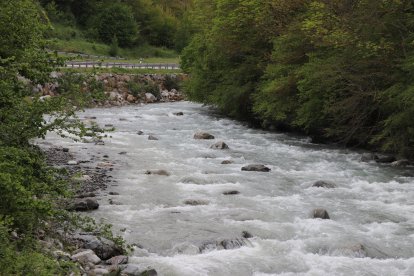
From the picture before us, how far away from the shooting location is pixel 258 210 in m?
14.9

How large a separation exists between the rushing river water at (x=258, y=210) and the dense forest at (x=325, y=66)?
1.72 metres

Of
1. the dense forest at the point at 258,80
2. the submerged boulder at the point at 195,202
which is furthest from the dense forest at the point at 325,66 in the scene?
the submerged boulder at the point at 195,202

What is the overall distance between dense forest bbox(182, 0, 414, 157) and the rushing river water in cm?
172

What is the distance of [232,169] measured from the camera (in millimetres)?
20234

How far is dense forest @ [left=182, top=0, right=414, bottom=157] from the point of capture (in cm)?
2138

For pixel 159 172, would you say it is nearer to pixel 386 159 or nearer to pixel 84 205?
pixel 84 205

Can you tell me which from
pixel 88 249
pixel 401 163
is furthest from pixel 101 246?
pixel 401 163

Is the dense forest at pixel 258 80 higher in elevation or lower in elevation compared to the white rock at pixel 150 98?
higher

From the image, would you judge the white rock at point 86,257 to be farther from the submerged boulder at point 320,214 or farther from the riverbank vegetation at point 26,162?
the submerged boulder at point 320,214

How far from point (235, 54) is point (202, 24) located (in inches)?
262

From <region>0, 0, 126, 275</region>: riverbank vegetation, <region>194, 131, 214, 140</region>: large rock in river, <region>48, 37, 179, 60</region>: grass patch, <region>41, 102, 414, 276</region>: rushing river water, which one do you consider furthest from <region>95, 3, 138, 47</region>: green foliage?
<region>0, 0, 126, 275</region>: riverbank vegetation

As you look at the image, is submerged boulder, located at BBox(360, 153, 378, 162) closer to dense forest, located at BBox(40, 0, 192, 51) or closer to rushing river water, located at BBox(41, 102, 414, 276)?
rushing river water, located at BBox(41, 102, 414, 276)

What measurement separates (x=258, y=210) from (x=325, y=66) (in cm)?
1024

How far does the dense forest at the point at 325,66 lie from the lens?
70.1 feet
